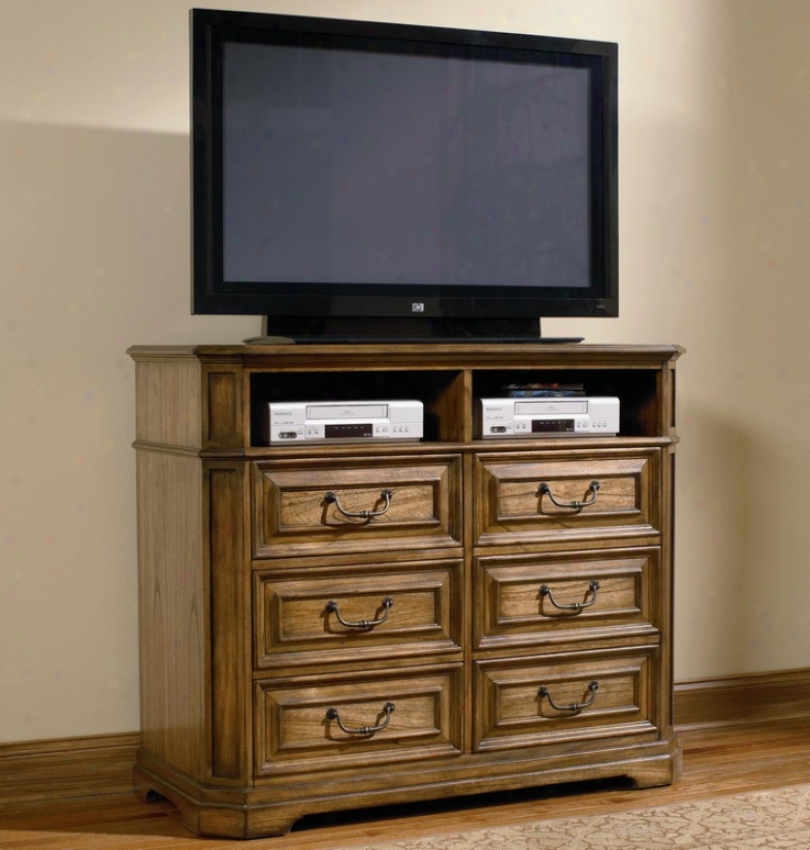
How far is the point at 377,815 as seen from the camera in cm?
256

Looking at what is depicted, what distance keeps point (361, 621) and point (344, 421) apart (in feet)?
1.32

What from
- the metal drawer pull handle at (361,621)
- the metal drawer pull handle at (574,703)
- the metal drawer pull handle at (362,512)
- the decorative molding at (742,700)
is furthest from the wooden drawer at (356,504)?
the decorative molding at (742,700)

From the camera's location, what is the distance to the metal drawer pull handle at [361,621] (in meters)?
2.45

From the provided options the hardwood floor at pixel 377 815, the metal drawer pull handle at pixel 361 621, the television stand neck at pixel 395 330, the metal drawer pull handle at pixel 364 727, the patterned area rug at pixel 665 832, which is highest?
the television stand neck at pixel 395 330

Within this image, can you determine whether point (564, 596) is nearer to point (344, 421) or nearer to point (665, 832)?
point (665, 832)

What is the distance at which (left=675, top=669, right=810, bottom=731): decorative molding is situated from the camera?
10.7ft

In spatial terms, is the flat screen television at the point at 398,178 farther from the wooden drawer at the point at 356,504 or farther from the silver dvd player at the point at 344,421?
the wooden drawer at the point at 356,504

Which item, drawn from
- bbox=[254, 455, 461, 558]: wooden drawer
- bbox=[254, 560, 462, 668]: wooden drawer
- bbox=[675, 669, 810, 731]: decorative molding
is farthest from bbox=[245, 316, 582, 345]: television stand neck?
bbox=[675, 669, 810, 731]: decorative molding

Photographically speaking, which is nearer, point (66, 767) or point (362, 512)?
point (362, 512)

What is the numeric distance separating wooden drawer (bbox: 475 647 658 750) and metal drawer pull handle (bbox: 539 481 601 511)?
1.05 ft

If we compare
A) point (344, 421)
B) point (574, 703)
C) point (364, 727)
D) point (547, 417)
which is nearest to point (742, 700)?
point (574, 703)

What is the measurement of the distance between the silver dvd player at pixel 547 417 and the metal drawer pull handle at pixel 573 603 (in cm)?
32

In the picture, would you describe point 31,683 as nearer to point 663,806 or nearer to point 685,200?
point 663,806

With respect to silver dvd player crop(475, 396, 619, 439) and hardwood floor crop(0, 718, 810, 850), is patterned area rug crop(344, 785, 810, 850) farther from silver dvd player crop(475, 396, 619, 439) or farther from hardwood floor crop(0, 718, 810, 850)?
silver dvd player crop(475, 396, 619, 439)
